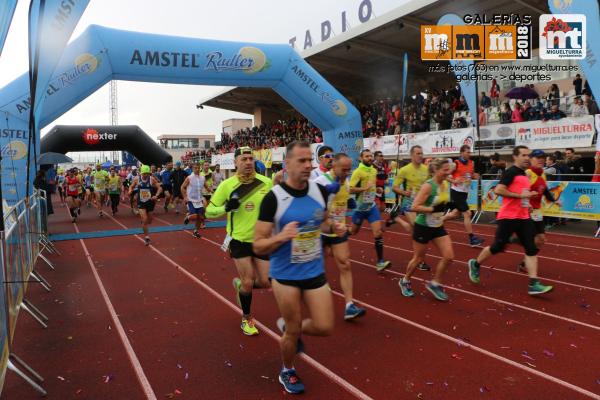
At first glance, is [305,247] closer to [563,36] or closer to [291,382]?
[291,382]

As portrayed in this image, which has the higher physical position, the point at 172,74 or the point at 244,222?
the point at 172,74

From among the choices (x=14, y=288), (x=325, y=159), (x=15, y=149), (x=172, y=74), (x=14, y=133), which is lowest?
(x=14, y=288)

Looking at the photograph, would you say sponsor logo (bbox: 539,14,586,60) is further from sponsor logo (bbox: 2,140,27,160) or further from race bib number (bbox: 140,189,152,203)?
sponsor logo (bbox: 2,140,27,160)

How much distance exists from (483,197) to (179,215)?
1159 centimetres

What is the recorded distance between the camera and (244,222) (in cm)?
497

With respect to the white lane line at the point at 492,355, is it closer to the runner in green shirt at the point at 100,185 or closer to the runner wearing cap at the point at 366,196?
the runner wearing cap at the point at 366,196

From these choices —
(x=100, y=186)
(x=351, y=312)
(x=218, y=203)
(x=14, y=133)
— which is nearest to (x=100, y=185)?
(x=100, y=186)

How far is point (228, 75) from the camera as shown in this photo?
13.7m

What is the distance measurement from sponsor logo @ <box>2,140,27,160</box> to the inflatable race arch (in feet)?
51.8

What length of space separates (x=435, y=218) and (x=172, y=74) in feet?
31.9

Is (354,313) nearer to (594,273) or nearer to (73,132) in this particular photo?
(594,273)

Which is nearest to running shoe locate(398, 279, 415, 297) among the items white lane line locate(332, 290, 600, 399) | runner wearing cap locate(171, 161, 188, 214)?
white lane line locate(332, 290, 600, 399)

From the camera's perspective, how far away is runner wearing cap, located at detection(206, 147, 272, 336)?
491cm

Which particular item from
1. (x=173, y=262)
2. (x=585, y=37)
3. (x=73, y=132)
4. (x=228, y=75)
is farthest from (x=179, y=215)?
(x=585, y=37)
